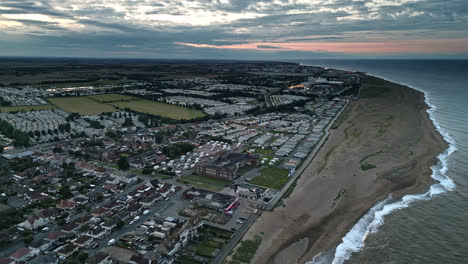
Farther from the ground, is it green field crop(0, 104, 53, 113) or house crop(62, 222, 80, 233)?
green field crop(0, 104, 53, 113)

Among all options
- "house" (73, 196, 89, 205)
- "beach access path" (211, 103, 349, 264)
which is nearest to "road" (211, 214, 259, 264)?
"beach access path" (211, 103, 349, 264)

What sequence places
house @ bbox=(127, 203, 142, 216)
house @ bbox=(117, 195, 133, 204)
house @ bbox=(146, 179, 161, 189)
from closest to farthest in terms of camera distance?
house @ bbox=(127, 203, 142, 216) → house @ bbox=(117, 195, 133, 204) → house @ bbox=(146, 179, 161, 189)

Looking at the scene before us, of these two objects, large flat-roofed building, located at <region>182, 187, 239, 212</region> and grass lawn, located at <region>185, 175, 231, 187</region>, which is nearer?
large flat-roofed building, located at <region>182, 187, 239, 212</region>

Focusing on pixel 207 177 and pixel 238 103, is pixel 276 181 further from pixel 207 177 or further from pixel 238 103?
pixel 238 103

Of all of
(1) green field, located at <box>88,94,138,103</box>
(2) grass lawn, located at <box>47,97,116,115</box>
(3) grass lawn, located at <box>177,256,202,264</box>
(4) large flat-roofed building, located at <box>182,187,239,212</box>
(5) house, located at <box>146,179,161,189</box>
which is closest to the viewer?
(3) grass lawn, located at <box>177,256,202,264</box>

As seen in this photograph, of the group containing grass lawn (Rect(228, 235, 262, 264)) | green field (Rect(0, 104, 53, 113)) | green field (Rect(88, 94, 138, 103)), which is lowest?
grass lawn (Rect(228, 235, 262, 264))

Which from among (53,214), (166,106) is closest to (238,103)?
(166,106)

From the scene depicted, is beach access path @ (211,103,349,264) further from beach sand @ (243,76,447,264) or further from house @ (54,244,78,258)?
house @ (54,244,78,258)

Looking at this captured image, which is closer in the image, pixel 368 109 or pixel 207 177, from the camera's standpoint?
pixel 207 177
